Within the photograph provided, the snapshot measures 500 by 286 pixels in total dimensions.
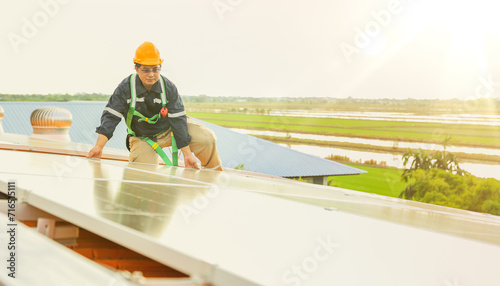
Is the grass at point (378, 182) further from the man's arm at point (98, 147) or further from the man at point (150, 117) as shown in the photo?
the man's arm at point (98, 147)

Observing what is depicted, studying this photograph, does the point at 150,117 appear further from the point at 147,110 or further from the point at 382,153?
the point at 382,153

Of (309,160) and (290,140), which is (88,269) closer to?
(309,160)

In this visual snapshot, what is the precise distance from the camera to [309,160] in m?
38.9

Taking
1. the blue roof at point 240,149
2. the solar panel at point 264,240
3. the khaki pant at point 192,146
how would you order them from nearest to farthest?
the solar panel at point 264,240 → the khaki pant at point 192,146 → the blue roof at point 240,149

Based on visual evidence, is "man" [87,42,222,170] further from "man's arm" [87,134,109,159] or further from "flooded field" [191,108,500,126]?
"flooded field" [191,108,500,126]

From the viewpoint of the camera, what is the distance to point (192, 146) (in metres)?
5.99

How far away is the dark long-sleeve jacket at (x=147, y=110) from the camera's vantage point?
5.26m

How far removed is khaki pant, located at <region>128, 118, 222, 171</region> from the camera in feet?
19.0

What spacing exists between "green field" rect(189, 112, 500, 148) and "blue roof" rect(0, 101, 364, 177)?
530 inches

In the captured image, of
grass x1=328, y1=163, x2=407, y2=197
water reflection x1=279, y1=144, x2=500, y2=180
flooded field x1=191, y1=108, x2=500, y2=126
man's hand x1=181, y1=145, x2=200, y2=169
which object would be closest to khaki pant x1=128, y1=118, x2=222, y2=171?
man's hand x1=181, y1=145, x2=200, y2=169

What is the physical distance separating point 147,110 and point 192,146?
74cm

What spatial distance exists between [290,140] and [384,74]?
1177 cm

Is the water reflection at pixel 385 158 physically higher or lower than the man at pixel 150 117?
lower

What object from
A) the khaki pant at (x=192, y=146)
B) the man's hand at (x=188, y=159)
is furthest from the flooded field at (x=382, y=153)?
the man's hand at (x=188, y=159)
